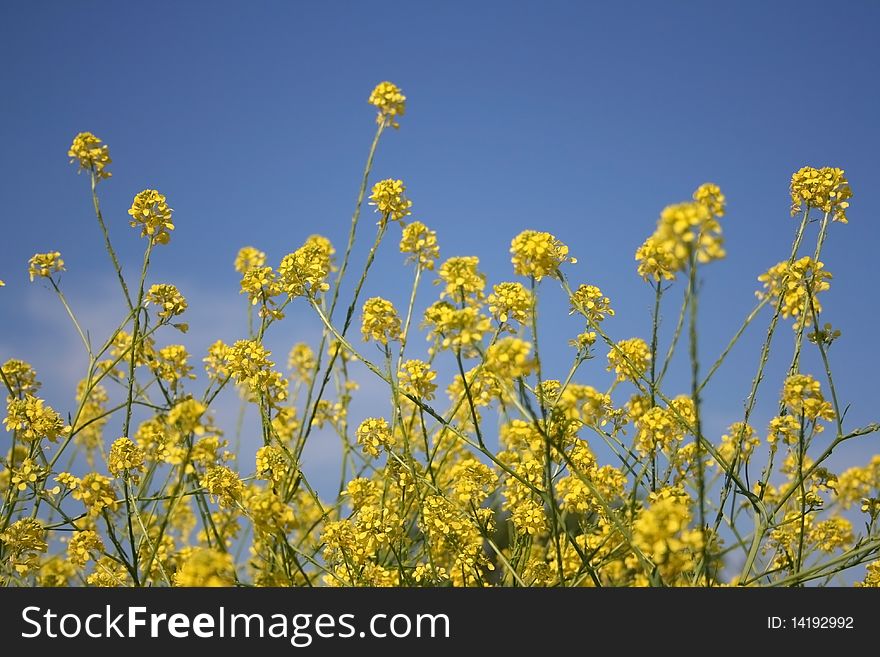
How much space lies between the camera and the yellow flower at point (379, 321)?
15.2 ft

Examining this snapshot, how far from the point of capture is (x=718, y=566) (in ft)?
14.9

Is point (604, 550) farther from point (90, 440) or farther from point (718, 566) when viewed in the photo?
point (90, 440)

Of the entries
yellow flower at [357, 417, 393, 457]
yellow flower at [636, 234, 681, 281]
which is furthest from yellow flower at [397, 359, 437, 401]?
yellow flower at [636, 234, 681, 281]

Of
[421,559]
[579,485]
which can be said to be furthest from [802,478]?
[421,559]

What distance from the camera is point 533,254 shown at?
3.73 meters

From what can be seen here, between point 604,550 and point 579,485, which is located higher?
point 579,485

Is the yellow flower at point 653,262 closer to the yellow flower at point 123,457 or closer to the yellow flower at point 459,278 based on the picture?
the yellow flower at point 459,278

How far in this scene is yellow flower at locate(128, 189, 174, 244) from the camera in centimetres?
468

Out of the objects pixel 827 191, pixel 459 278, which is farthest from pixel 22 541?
pixel 827 191

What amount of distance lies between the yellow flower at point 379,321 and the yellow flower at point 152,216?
51.9 inches

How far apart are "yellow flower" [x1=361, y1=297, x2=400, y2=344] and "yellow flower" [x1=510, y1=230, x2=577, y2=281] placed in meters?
1.12

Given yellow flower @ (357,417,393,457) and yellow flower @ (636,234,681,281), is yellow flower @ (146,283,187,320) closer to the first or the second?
yellow flower @ (357,417,393,457)
